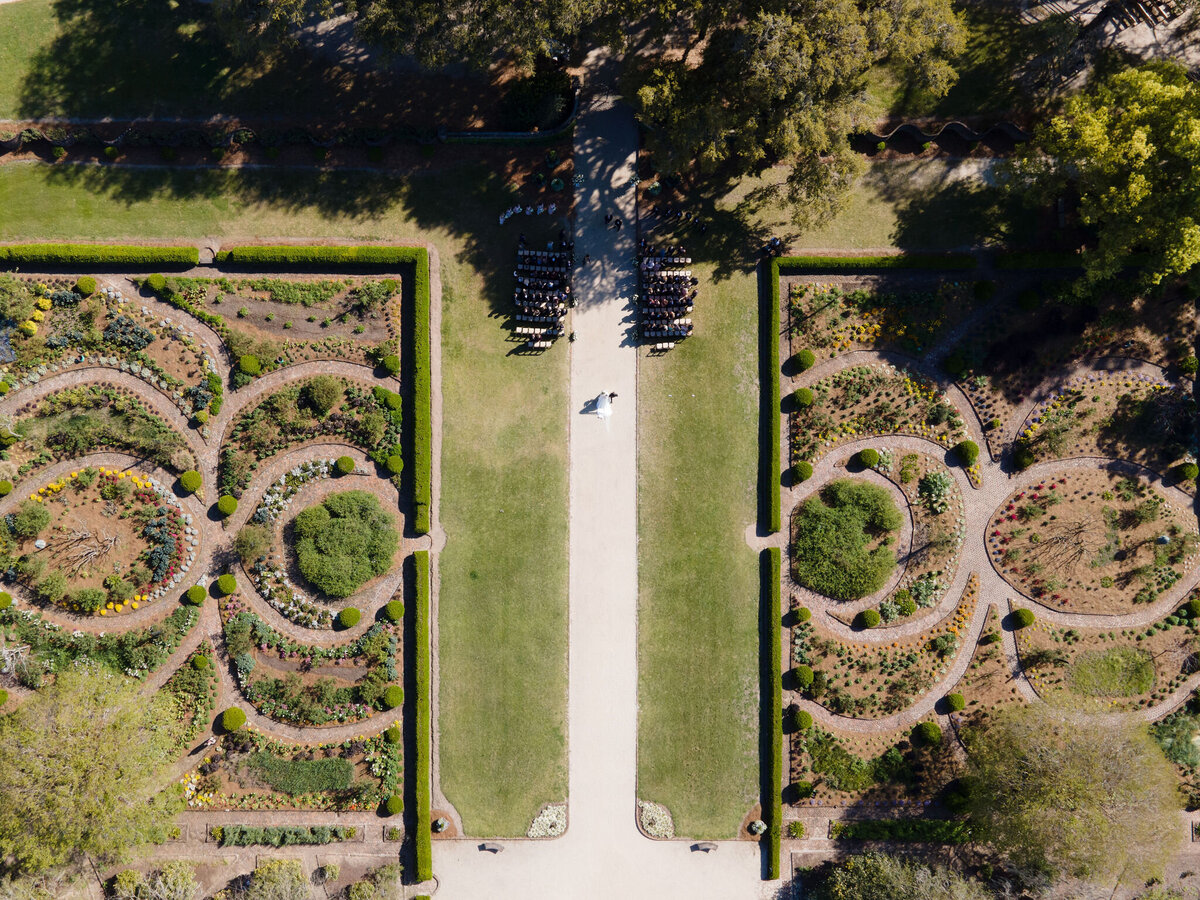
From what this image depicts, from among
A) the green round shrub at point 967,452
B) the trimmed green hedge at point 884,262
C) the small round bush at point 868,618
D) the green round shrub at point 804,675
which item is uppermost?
the trimmed green hedge at point 884,262

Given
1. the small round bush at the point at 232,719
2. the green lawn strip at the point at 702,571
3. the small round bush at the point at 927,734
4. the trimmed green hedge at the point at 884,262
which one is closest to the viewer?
the small round bush at the point at 232,719

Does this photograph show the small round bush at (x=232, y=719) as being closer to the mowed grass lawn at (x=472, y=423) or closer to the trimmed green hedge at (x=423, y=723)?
the trimmed green hedge at (x=423, y=723)

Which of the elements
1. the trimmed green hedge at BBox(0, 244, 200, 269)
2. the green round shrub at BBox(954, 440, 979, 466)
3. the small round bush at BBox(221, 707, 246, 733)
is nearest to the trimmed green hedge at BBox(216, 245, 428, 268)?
the trimmed green hedge at BBox(0, 244, 200, 269)

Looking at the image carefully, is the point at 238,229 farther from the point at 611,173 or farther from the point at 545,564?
the point at 545,564

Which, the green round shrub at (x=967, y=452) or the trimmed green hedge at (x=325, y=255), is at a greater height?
the trimmed green hedge at (x=325, y=255)

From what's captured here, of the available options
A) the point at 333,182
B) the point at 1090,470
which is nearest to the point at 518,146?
the point at 333,182

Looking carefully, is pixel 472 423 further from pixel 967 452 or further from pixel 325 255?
pixel 967 452

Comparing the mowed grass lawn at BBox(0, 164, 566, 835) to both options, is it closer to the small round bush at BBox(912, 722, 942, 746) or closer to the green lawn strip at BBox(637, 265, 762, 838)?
the green lawn strip at BBox(637, 265, 762, 838)

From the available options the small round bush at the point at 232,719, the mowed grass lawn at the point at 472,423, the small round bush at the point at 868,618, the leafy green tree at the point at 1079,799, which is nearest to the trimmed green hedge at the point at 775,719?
the small round bush at the point at 868,618
